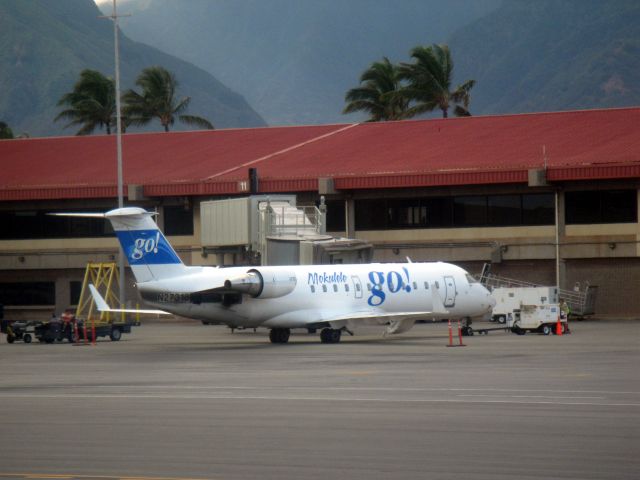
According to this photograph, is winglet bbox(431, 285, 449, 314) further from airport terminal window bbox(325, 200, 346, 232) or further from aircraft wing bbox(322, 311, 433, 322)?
airport terminal window bbox(325, 200, 346, 232)

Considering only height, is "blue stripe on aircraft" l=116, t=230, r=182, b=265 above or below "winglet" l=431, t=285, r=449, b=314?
above

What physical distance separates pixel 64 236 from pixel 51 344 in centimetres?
2377

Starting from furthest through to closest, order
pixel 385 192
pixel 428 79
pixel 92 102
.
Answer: pixel 92 102
pixel 428 79
pixel 385 192

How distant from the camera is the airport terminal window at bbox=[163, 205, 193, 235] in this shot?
70375mm

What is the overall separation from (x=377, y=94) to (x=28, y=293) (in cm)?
3949

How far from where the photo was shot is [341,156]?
229ft

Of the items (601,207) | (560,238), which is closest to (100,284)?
(560,238)

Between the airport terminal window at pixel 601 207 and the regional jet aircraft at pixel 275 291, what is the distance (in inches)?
679

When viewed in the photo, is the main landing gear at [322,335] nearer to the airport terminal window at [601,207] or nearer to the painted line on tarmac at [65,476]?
the airport terminal window at [601,207]

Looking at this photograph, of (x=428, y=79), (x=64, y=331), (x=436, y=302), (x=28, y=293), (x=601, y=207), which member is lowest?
(x=64, y=331)

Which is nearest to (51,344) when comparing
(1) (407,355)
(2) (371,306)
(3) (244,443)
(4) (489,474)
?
(2) (371,306)

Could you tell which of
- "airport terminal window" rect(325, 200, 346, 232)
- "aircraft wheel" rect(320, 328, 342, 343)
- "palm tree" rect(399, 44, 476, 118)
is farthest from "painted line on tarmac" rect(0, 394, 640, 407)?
"palm tree" rect(399, 44, 476, 118)

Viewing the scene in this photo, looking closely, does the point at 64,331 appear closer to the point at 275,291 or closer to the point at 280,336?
the point at 280,336

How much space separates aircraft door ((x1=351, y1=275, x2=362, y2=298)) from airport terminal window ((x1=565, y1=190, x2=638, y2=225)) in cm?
1970
